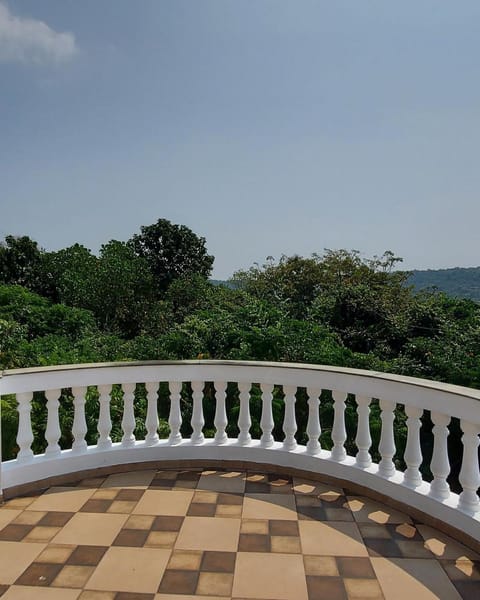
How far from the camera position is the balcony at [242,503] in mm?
1950

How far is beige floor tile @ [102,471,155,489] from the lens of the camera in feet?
9.55

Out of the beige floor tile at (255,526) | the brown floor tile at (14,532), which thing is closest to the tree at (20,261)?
the brown floor tile at (14,532)

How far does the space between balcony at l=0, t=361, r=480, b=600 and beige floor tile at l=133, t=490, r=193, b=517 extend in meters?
0.01

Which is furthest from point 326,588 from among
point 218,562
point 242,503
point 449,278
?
point 449,278

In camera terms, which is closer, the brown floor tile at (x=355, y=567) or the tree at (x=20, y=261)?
the brown floor tile at (x=355, y=567)

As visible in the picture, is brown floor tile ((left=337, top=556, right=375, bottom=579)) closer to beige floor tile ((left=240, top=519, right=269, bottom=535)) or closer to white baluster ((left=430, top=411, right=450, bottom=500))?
beige floor tile ((left=240, top=519, right=269, bottom=535))

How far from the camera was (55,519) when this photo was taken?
247 centimetres

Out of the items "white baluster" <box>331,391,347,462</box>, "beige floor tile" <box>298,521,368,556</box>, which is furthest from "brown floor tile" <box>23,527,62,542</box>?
"white baluster" <box>331,391,347,462</box>

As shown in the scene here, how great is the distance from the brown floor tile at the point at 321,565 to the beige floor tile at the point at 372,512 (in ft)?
1.42

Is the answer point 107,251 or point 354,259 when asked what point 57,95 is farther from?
point 354,259

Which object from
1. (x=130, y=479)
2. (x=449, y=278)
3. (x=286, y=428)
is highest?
(x=449, y=278)

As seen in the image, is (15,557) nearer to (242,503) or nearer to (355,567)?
(242,503)

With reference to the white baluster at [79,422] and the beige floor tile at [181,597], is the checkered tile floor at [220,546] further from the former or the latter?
the white baluster at [79,422]

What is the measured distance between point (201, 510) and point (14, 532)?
993mm
